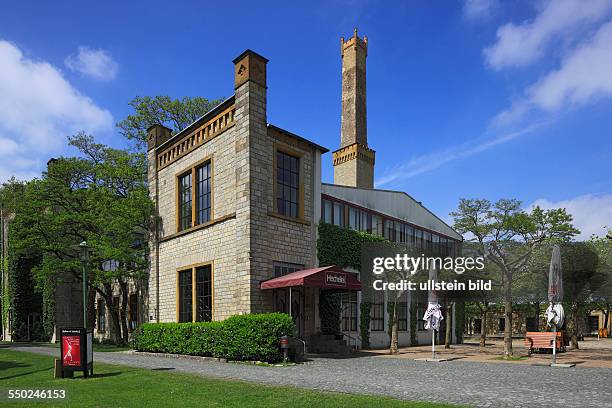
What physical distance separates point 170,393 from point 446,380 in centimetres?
601

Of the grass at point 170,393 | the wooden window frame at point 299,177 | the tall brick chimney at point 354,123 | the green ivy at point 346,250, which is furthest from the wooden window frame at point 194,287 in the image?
the tall brick chimney at point 354,123

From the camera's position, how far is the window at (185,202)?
2233cm

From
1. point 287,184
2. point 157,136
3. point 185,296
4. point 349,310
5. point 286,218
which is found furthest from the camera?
point 157,136

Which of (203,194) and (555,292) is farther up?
(203,194)

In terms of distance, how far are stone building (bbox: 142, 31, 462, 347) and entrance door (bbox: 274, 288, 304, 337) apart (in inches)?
1.5

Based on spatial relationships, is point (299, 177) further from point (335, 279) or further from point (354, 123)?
point (354, 123)

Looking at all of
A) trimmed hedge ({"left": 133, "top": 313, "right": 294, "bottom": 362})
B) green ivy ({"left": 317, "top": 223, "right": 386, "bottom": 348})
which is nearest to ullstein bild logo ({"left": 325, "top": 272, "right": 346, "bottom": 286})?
trimmed hedge ({"left": 133, "top": 313, "right": 294, "bottom": 362})

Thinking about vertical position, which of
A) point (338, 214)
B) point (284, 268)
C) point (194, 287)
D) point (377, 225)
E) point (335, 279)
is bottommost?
point (194, 287)

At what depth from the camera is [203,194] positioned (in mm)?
21344

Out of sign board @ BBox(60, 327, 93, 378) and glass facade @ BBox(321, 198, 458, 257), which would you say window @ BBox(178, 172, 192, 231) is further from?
sign board @ BBox(60, 327, 93, 378)

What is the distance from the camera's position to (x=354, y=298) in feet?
79.4

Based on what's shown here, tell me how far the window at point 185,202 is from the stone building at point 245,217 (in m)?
0.05

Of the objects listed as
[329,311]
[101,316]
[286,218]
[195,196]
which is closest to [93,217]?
[195,196]

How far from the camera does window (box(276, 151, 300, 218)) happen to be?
19734mm
